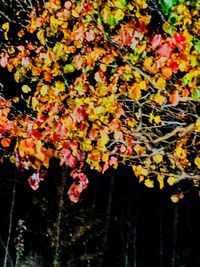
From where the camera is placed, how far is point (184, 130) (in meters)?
6.68

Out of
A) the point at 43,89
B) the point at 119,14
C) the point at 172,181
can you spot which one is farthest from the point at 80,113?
the point at 172,181

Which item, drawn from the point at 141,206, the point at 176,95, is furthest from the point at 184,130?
the point at 141,206

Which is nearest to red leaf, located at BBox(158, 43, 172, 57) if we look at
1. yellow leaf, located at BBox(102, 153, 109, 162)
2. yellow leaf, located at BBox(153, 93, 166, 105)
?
yellow leaf, located at BBox(153, 93, 166, 105)

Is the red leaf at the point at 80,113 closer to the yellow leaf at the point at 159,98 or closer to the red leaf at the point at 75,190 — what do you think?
the yellow leaf at the point at 159,98

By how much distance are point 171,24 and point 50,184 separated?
15.7 meters

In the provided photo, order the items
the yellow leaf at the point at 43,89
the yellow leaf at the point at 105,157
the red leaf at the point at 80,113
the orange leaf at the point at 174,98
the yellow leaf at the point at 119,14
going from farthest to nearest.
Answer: the yellow leaf at the point at 105,157
the yellow leaf at the point at 43,89
the red leaf at the point at 80,113
the orange leaf at the point at 174,98
the yellow leaf at the point at 119,14

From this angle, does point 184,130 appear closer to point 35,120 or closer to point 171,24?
point 171,24

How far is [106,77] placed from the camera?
7598mm

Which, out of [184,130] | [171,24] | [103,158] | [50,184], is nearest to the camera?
[171,24]

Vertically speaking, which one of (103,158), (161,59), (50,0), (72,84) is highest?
(50,0)

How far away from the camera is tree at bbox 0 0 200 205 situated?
5.97 m

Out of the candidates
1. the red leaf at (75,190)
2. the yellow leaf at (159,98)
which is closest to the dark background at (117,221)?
the red leaf at (75,190)

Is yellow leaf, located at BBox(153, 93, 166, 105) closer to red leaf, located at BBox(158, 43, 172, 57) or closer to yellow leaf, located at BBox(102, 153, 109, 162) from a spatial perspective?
red leaf, located at BBox(158, 43, 172, 57)

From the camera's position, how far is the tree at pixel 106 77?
5.97 meters
